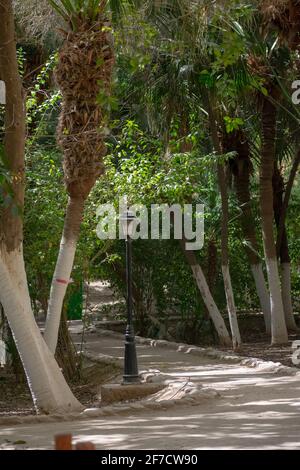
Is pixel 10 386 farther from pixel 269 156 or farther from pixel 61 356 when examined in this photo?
pixel 269 156

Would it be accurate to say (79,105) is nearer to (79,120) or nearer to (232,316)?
(79,120)

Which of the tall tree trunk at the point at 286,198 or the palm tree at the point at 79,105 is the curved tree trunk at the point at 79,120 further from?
the tall tree trunk at the point at 286,198

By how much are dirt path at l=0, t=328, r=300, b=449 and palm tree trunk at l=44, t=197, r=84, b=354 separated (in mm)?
2130

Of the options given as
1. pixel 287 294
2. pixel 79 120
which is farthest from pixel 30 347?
pixel 287 294

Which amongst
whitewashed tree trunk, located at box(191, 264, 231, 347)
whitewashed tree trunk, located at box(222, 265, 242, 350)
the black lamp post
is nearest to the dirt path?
the black lamp post

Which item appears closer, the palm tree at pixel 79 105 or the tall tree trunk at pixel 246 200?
the palm tree at pixel 79 105

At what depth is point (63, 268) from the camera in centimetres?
1403

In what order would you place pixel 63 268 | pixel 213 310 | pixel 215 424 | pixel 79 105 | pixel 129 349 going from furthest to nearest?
pixel 213 310 → pixel 129 349 → pixel 63 268 → pixel 79 105 → pixel 215 424

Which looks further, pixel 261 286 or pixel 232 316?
pixel 261 286

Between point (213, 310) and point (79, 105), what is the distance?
9.64 m

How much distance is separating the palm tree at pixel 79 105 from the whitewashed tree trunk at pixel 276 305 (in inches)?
295

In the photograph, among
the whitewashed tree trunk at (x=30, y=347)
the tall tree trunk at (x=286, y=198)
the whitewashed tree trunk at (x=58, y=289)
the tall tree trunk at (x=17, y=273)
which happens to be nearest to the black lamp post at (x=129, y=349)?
the whitewashed tree trunk at (x=58, y=289)

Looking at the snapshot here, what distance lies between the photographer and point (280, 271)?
2517 cm

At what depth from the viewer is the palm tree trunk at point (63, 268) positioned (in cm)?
1402
